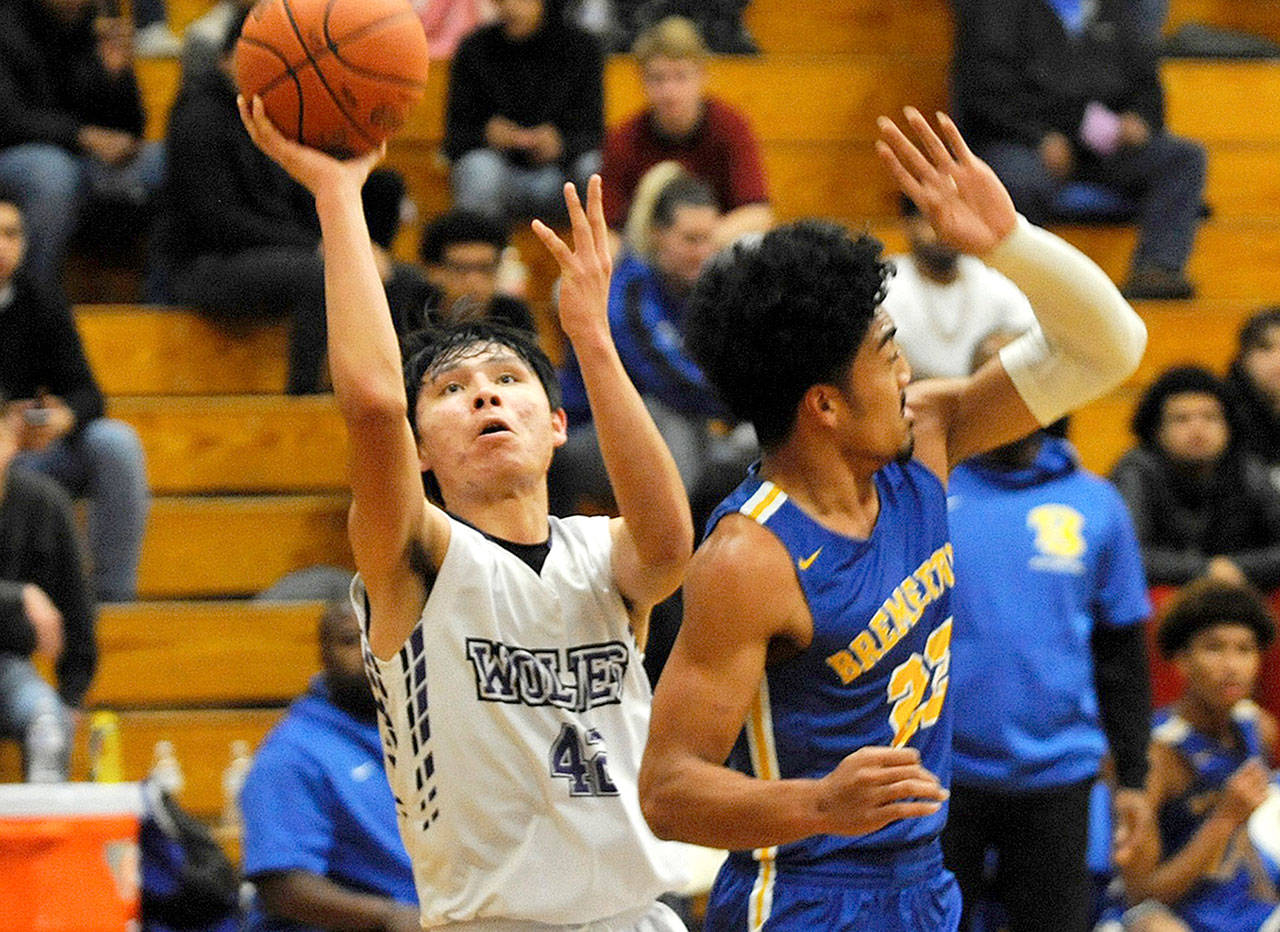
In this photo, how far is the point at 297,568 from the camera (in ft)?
25.4

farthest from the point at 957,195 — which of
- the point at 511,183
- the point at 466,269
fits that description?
the point at 511,183

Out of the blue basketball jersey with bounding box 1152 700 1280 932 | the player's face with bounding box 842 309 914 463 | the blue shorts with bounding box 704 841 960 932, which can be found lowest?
the blue basketball jersey with bounding box 1152 700 1280 932

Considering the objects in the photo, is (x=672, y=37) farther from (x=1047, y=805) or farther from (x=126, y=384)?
(x=1047, y=805)

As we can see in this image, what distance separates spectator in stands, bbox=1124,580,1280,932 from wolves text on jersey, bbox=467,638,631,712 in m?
2.89

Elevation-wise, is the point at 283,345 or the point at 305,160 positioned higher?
the point at 305,160

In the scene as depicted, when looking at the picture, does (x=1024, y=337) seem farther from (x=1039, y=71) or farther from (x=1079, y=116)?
(x=1079, y=116)

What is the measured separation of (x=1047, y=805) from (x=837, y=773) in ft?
9.35

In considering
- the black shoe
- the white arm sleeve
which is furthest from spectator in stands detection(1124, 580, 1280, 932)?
the black shoe

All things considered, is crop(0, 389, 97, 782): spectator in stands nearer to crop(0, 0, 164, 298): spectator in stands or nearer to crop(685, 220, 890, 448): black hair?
crop(0, 0, 164, 298): spectator in stands

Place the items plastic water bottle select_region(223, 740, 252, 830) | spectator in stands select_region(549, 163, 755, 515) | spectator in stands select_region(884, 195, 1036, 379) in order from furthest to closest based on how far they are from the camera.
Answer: spectator in stands select_region(884, 195, 1036, 379), spectator in stands select_region(549, 163, 755, 515), plastic water bottle select_region(223, 740, 252, 830)

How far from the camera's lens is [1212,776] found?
6.09 m

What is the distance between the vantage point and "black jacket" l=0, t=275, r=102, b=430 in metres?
7.04

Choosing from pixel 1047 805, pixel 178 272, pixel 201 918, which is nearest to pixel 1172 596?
pixel 1047 805

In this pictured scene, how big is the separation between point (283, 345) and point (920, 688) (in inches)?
209
